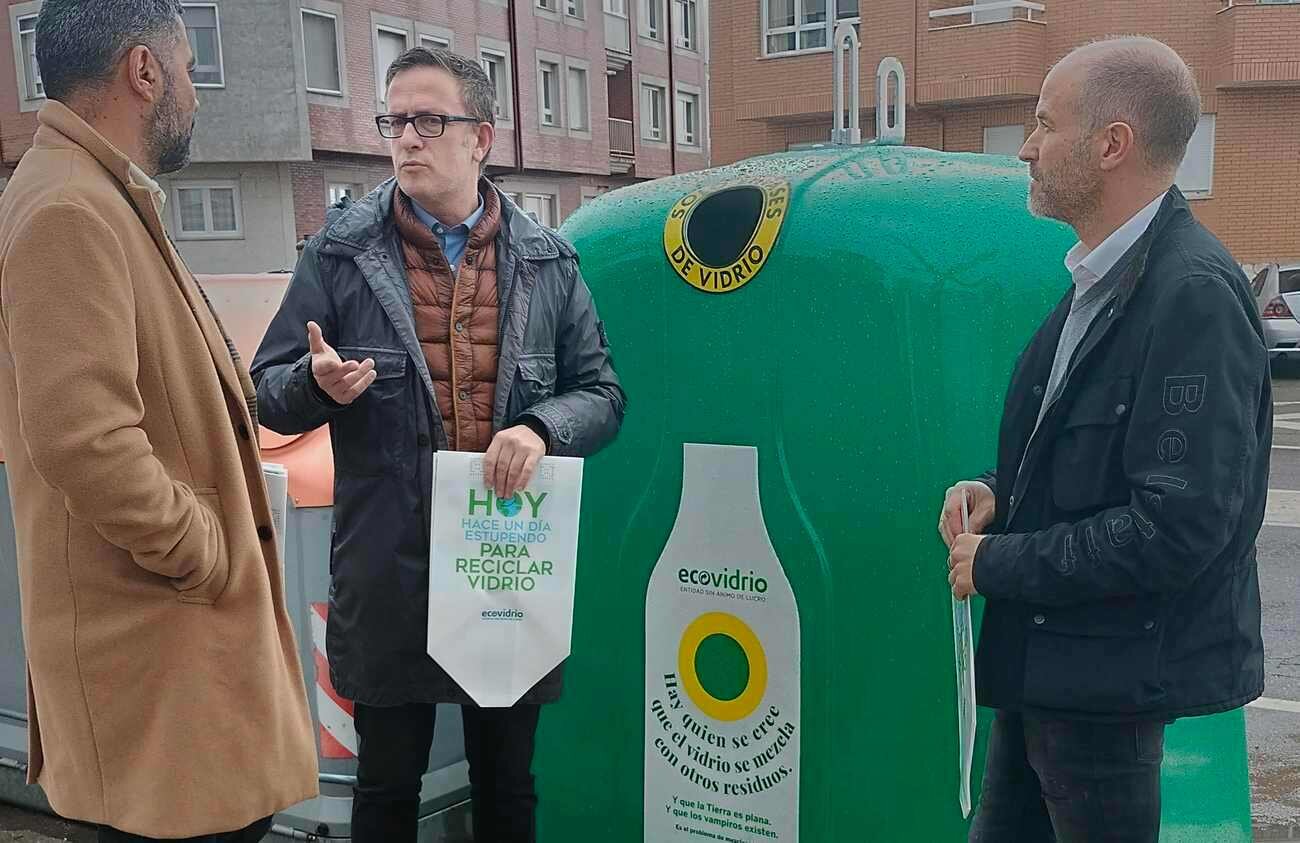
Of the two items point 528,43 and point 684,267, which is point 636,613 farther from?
point 528,43

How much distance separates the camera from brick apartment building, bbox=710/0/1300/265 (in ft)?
54.2

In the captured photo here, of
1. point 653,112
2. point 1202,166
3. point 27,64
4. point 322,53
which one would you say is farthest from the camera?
point 653,112

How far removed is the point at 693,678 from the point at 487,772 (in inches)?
16.7

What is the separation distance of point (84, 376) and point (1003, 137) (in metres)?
18.1

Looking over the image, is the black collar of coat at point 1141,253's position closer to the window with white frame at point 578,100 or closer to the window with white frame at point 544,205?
the window with white frame at point 544,205

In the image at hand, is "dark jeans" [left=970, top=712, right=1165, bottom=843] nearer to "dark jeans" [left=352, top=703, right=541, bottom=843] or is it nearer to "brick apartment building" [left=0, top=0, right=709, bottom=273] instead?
"dark jeans" [left=352, top=703, right=541, bottom=843]

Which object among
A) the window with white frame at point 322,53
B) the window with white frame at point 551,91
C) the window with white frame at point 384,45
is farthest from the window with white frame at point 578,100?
the window with white frame at point 322,53

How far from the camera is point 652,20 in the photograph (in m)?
28.8

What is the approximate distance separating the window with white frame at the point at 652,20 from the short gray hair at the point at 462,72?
89.7 ft

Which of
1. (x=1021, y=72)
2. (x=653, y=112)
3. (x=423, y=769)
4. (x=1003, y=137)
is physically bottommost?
(x=423, y=769)

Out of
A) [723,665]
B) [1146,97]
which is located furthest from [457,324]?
[1146,97]

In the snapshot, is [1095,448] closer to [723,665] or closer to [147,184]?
[723,665]

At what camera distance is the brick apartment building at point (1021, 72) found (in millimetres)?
16516

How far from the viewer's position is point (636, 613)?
8.04 ft
